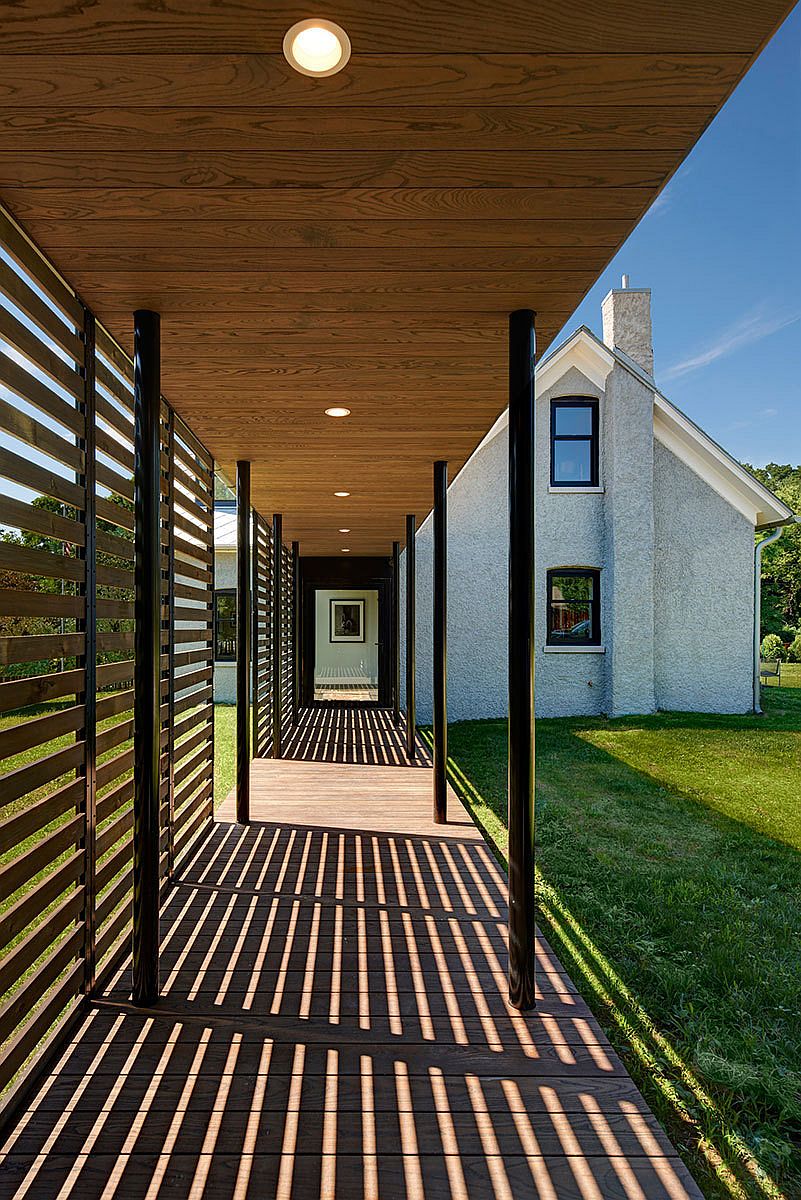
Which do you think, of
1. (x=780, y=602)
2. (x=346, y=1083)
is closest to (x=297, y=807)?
(x=346, y=1083)

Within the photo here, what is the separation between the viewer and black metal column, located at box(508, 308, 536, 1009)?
273cm

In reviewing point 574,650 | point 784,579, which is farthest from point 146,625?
point 784,579

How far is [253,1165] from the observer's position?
6.13ft

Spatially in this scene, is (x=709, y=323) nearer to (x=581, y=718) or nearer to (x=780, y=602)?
(x=780, y=602)

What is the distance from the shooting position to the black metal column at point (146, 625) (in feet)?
8.91

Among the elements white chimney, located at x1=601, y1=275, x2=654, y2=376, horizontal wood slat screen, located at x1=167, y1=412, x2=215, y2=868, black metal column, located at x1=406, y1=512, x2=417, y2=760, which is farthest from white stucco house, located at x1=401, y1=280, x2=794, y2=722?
horizontal wood slat screen, located at x1=167, y1=412, x2=215, y2=868

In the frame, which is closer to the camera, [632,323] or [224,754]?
[224,754]

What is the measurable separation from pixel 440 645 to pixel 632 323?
31.2ft

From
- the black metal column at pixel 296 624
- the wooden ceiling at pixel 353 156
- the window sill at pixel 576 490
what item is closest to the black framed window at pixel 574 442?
the window sill at pixel 576 490

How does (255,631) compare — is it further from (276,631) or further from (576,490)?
(576,490)

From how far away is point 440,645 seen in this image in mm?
5273

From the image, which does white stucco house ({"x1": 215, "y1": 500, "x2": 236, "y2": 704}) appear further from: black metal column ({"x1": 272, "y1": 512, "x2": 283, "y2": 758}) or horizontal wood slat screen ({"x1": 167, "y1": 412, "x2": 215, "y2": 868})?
horizontal wood slat screen ({"x1": 167, "y1": 412, "x2": 215, "y2": 868})

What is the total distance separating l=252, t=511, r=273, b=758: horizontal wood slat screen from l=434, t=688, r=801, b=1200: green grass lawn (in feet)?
6.68

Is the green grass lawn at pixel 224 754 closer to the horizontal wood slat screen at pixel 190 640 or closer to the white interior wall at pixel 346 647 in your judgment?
the horizontal wood slat screen at pixel 190 640
